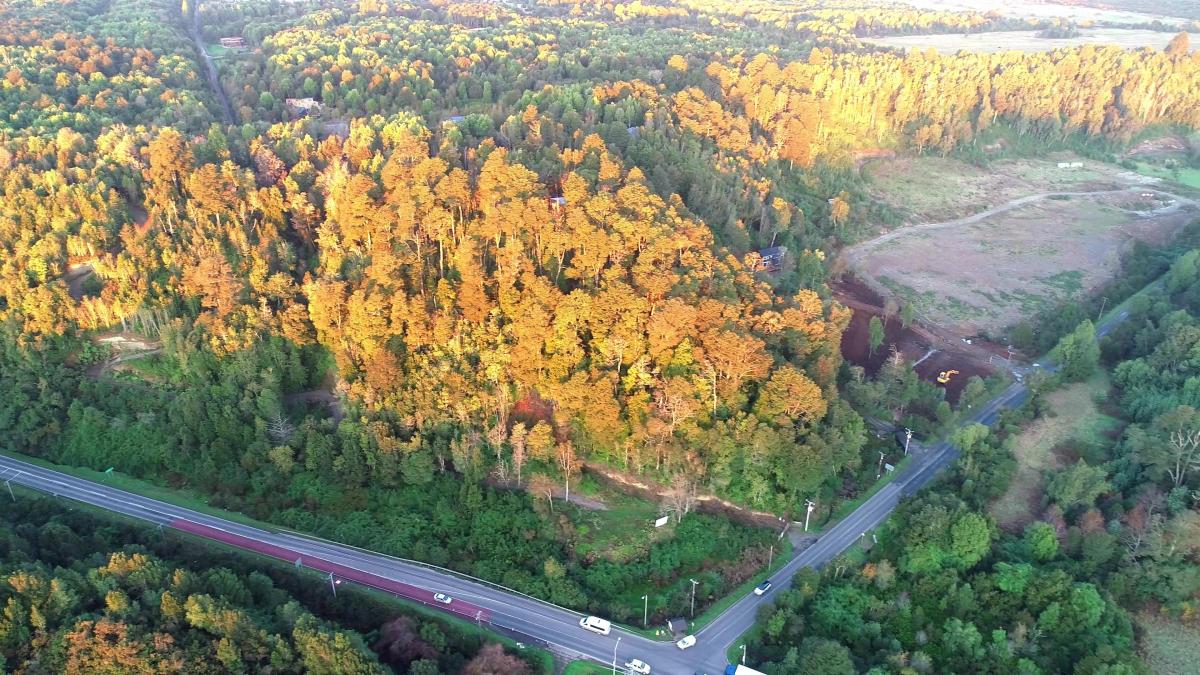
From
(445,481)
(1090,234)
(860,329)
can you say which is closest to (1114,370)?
(860,329)

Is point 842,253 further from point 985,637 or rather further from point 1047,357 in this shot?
point 985,637

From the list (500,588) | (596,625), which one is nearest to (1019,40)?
(596,625)

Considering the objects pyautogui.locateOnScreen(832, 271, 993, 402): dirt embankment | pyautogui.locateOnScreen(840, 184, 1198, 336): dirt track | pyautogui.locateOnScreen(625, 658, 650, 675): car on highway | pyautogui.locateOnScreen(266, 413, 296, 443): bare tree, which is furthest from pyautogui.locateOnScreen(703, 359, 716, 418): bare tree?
pyautogui.locateOnScreen(840, 184, 1198, 336): dirt track

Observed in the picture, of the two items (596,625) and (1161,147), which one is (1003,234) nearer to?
(1161,147)

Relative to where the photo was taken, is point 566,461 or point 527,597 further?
point 566,461

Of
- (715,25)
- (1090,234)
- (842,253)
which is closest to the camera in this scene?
(842,253)
